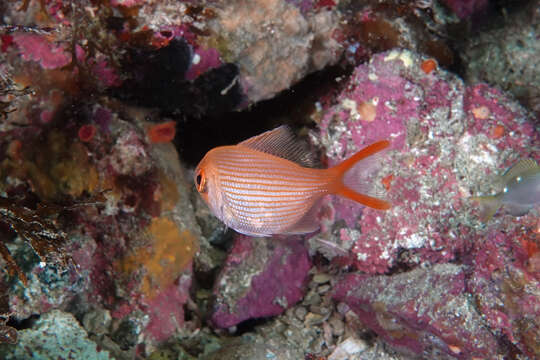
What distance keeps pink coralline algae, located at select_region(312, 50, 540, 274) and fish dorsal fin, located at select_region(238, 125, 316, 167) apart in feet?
2.95

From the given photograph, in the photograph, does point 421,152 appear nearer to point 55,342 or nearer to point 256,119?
point 256,119

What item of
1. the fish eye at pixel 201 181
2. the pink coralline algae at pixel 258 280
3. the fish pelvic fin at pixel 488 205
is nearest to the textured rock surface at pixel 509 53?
the fish pelvic fin at pixel 488 205

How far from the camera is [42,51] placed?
3.57 metres

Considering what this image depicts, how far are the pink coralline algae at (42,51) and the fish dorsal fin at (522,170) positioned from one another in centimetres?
404

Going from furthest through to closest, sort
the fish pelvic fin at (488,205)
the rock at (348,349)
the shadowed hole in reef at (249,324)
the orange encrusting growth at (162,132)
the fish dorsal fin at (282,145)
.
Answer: the orange encrusting growth at (162,132) → the shadowed hole in reef at (249,324) → the rock at (348,349) → the fish pelvic fin at (488,205) → the fish dorsal fin at (282,145)

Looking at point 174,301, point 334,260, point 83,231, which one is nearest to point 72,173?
point 83,231

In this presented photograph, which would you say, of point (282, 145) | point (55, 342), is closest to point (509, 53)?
point (282, 145)

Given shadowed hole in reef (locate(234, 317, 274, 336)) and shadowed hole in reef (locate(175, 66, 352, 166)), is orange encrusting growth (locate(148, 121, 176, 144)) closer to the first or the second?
shadowed hole in reef (locate(175, 66, 352, 166))

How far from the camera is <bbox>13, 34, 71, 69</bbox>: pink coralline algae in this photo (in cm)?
352

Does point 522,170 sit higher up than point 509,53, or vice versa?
point 522,170

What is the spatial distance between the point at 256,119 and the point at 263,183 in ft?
8.39

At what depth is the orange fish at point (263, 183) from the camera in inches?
106

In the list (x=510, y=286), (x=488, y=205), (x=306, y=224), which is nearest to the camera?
(x=510, y=286)

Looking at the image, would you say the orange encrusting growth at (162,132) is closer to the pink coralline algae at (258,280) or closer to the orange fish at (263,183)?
the pink coralline algae at (258,280)
